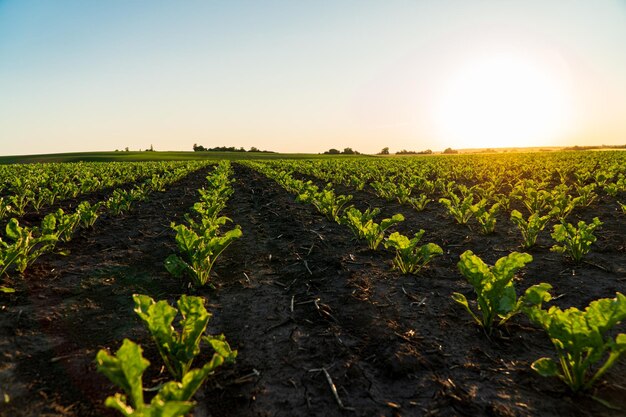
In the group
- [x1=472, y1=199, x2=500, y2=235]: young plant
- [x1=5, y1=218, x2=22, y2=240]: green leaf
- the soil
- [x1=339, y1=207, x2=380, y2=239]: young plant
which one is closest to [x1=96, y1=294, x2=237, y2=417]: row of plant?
the soil

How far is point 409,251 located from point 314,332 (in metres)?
1.88

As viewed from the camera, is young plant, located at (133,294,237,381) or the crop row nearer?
the crop row

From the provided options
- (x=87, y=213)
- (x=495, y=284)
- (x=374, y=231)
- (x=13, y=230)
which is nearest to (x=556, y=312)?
(x=495, y=284)

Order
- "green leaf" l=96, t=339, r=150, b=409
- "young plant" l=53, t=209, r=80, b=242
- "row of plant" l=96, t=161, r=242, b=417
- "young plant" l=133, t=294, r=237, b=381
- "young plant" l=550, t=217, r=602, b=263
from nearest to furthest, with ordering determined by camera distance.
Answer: "row of plant" l=96, t=161, r=242, b=417 → "green leaf" l=96, t=339, r=150, b=409 → "young plant" l=133, t=294, r=237, b=381 → "young plant" l=550, t=217, r=602, b=263 → "young plant" l=53, t=209, r=80, b=242

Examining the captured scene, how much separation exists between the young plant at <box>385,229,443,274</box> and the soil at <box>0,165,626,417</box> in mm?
153

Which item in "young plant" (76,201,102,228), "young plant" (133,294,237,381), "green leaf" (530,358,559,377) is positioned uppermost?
"young plant" (76,201,102,228)

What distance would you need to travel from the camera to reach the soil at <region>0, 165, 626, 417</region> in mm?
2516

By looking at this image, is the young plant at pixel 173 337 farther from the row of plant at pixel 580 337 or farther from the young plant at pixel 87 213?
the young plant at pixel 87 213

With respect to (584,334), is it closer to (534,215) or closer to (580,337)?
(580,337)

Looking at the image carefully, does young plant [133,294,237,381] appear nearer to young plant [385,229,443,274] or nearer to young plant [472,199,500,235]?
young plant [385,229,443,274]

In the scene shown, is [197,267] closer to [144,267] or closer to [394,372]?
[144,267]

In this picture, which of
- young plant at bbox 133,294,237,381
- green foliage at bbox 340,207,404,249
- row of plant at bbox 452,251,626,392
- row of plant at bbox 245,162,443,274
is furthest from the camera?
green foliage at bbox 340,207,404,249

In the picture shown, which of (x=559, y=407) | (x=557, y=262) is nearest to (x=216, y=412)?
(x=559, y=407)

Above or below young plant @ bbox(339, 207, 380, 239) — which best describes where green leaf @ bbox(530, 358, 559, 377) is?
below
